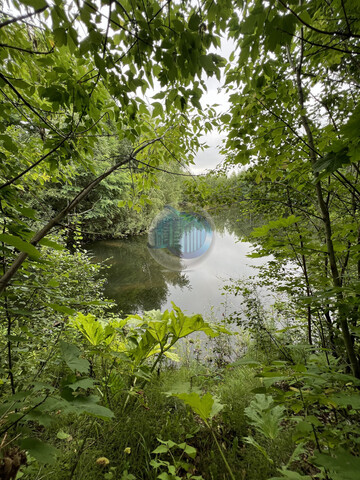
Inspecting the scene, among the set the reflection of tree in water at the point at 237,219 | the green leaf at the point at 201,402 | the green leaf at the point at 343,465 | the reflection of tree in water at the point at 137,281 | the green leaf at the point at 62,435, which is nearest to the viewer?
the green leaf at the point at 343,465

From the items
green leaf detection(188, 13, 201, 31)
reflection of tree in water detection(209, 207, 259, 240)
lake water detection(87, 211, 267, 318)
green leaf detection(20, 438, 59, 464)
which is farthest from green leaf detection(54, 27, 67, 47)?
lake water detection(87, 211, 267, 318)

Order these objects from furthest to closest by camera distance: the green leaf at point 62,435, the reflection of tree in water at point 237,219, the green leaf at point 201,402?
the reflection of tree in water at point 237,219, the green leaf at point 62,435, the green leaf at point 201,402

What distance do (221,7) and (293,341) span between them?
172 inches

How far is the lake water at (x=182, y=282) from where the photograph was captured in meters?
6.27

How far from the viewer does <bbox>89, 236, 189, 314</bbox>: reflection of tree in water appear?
662cm

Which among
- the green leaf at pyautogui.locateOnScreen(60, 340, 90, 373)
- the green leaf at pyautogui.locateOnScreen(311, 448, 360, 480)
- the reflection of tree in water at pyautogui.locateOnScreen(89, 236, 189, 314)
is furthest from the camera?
the reflection of tree in water at pyautogui.locateOnScreen(89, 236, 189, 314)

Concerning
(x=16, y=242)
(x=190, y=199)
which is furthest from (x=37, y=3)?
(x=190, y=199)

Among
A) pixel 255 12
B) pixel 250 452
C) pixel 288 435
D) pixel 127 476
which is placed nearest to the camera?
pixel 255 12

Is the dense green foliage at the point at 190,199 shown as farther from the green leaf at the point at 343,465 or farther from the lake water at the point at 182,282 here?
the lake water at the point at 182,282

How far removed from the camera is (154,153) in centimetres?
188

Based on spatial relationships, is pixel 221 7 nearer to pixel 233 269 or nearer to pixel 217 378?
pixel 217 378

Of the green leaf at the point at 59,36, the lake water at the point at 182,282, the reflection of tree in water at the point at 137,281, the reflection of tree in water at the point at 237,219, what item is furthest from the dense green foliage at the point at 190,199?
the reflection of tree in water at the point at 137,281

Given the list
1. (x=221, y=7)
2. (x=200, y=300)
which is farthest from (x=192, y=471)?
(x=200, y=300)

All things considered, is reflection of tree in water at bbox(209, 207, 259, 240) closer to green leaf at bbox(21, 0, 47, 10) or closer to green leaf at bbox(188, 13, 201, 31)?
green leaf at bbox(188, 13, 201, 31)
